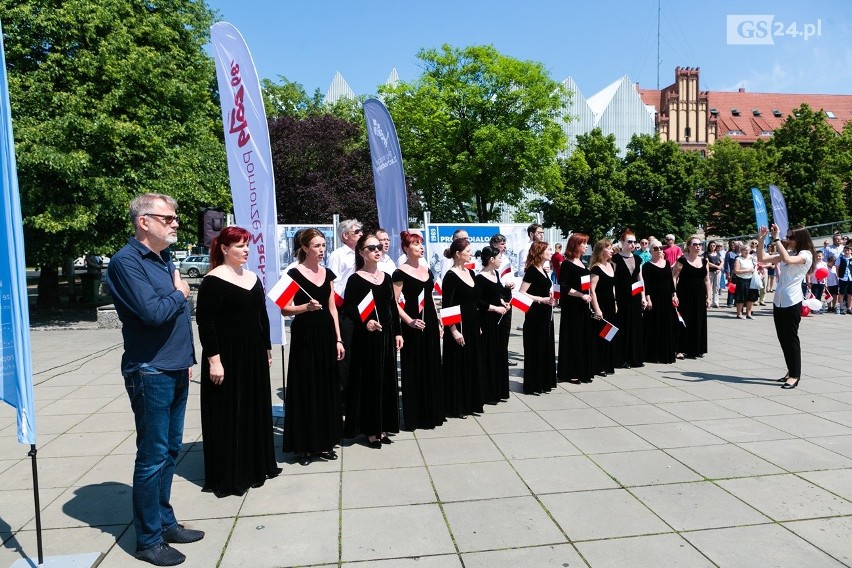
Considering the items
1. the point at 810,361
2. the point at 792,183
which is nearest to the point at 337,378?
the point at 810,361

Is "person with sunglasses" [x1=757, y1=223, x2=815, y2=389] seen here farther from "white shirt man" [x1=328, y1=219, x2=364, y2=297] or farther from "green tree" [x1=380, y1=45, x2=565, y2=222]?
"green tree" [x1=380, y1=45, x2=565, y2=222]

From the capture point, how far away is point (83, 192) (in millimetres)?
13875

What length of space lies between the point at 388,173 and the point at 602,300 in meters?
3.34

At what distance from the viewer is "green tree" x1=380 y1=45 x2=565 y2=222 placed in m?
33.7

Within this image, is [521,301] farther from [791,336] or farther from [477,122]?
[477,122]

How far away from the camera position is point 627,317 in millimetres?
8641

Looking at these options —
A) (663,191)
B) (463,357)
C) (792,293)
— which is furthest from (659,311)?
(663,191)

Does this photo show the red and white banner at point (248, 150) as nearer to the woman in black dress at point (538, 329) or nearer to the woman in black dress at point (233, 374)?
the woman in black dress at point (233, 374)

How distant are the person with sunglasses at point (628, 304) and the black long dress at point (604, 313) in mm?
290

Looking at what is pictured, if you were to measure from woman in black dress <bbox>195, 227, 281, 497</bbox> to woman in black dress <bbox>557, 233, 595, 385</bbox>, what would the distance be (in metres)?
4.50

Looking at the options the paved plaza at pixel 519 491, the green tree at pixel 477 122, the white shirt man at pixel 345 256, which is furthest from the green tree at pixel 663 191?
the white shirt man at pixel 345 256

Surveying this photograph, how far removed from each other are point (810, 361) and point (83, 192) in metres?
14.7

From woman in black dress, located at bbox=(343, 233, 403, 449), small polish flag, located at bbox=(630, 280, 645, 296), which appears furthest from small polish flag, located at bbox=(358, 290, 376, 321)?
small polish flag, located at bbox=(630, 280, 645, 296)

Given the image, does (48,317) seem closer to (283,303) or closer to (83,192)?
(83,192)
